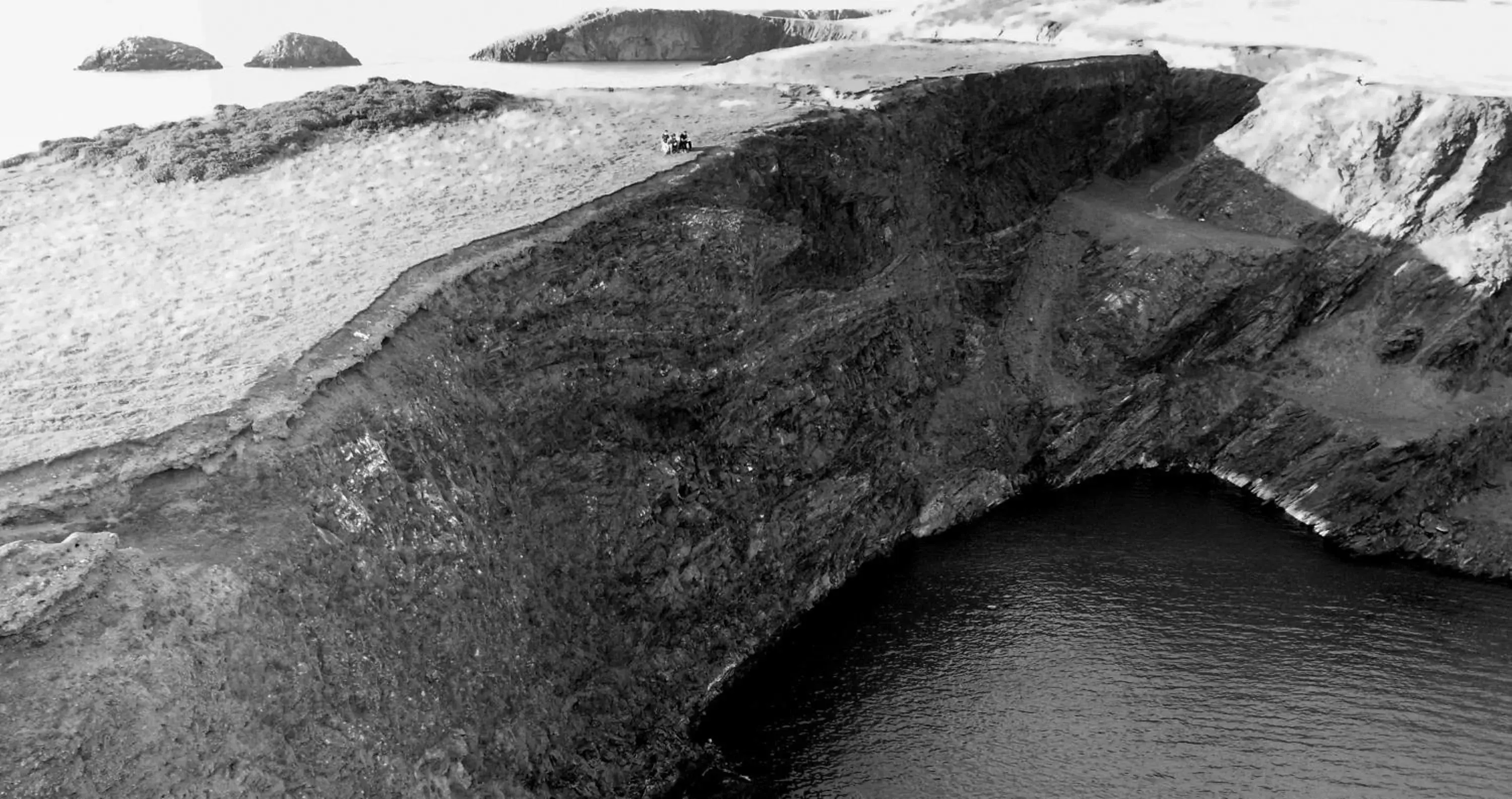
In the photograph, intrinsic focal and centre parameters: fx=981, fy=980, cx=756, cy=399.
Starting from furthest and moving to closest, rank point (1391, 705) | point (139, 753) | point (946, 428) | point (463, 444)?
1. point (946, 428)
2. point (1391, 705)
3. point (463, 444)
4. point (139, 753)

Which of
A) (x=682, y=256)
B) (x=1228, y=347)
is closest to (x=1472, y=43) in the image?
Answer: (x=1228, y=347)

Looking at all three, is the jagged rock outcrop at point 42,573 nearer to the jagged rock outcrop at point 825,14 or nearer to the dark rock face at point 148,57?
the dark rock face at point 148,57

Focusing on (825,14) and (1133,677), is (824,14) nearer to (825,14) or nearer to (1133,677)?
(825,14)

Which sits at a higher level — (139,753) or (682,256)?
(682,256)

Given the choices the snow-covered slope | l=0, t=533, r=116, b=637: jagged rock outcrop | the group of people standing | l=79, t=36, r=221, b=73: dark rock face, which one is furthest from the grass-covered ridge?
the snow-covered slope

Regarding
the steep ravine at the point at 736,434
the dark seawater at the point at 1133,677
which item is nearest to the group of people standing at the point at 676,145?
the steep ravine at the point at 736,434

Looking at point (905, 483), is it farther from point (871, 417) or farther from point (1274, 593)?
point (1274, 593)

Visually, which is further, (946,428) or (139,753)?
(946,428)

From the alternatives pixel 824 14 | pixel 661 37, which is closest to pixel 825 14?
pixel 824 14
